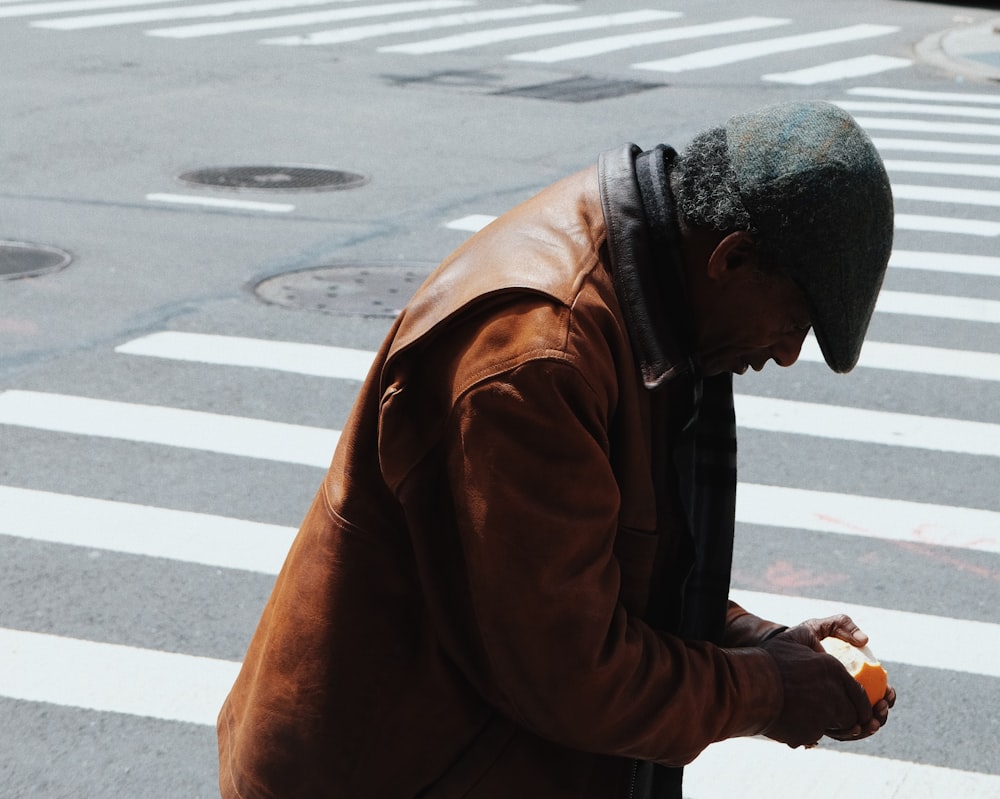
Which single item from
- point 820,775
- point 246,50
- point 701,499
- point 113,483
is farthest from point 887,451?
point 246,50

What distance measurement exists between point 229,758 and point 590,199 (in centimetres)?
102

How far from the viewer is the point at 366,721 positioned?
2.27m

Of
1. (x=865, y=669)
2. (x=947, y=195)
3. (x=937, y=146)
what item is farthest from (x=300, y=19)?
(x=865, y=669)

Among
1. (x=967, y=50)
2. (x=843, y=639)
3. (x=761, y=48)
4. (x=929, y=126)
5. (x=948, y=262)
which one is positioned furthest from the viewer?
(x=967, y=50)

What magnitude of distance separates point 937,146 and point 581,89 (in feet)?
A: 12.9

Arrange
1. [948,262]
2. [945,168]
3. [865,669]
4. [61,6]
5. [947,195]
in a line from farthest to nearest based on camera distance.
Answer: [61,6]
[945,168]
[947,195]
[948,262]
[865,669]

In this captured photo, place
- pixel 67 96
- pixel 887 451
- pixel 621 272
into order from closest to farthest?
pixel 621 272
pixel 887 451
pixel 67 96

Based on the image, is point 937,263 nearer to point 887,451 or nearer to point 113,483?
point 887,451

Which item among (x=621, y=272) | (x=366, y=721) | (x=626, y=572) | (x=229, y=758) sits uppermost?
(x=621, y=272)

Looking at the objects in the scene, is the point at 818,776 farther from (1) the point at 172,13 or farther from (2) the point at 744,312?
(1) the point at 172,13

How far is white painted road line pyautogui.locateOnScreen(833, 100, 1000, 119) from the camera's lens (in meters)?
15.9

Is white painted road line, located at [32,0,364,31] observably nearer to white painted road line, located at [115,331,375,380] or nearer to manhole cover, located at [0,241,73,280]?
manhole cover, located at [0,241,73,280]

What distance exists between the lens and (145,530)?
5.66m

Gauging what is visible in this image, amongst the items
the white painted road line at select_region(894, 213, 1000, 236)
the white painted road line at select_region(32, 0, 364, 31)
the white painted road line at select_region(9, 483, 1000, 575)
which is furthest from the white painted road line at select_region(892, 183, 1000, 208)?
the white painted road line at select_region(32, 0, 364, 31)
